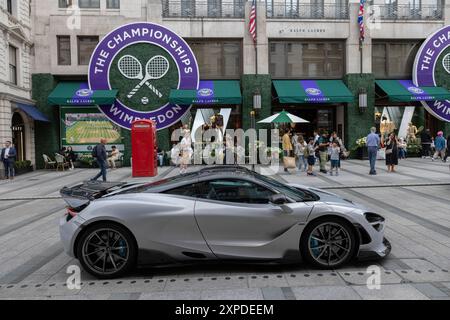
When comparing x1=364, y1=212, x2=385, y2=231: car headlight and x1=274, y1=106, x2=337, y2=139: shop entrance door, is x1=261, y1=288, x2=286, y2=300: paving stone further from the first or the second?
x1=274, y1=106, x2=337, y2=139: shop entrance door

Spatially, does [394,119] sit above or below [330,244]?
above

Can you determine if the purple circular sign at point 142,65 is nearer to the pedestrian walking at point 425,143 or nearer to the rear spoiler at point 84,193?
the pedestrian walking at point 425,143

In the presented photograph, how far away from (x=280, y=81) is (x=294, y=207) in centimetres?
1921

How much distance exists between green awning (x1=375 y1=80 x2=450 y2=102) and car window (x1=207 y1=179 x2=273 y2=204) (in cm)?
1959

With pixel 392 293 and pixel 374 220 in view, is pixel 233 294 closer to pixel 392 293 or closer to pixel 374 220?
pixel 392 293

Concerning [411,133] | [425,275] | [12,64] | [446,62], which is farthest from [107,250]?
[446,62]

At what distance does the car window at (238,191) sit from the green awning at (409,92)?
19594 millimetres

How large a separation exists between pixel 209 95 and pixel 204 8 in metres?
5.35

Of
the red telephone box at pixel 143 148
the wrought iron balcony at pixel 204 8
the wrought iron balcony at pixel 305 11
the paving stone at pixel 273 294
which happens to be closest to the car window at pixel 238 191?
the paving stone at pixel 273 294

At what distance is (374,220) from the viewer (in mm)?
5312

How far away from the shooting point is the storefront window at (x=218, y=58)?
23.5 meters

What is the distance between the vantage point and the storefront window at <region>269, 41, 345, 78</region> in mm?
23688
